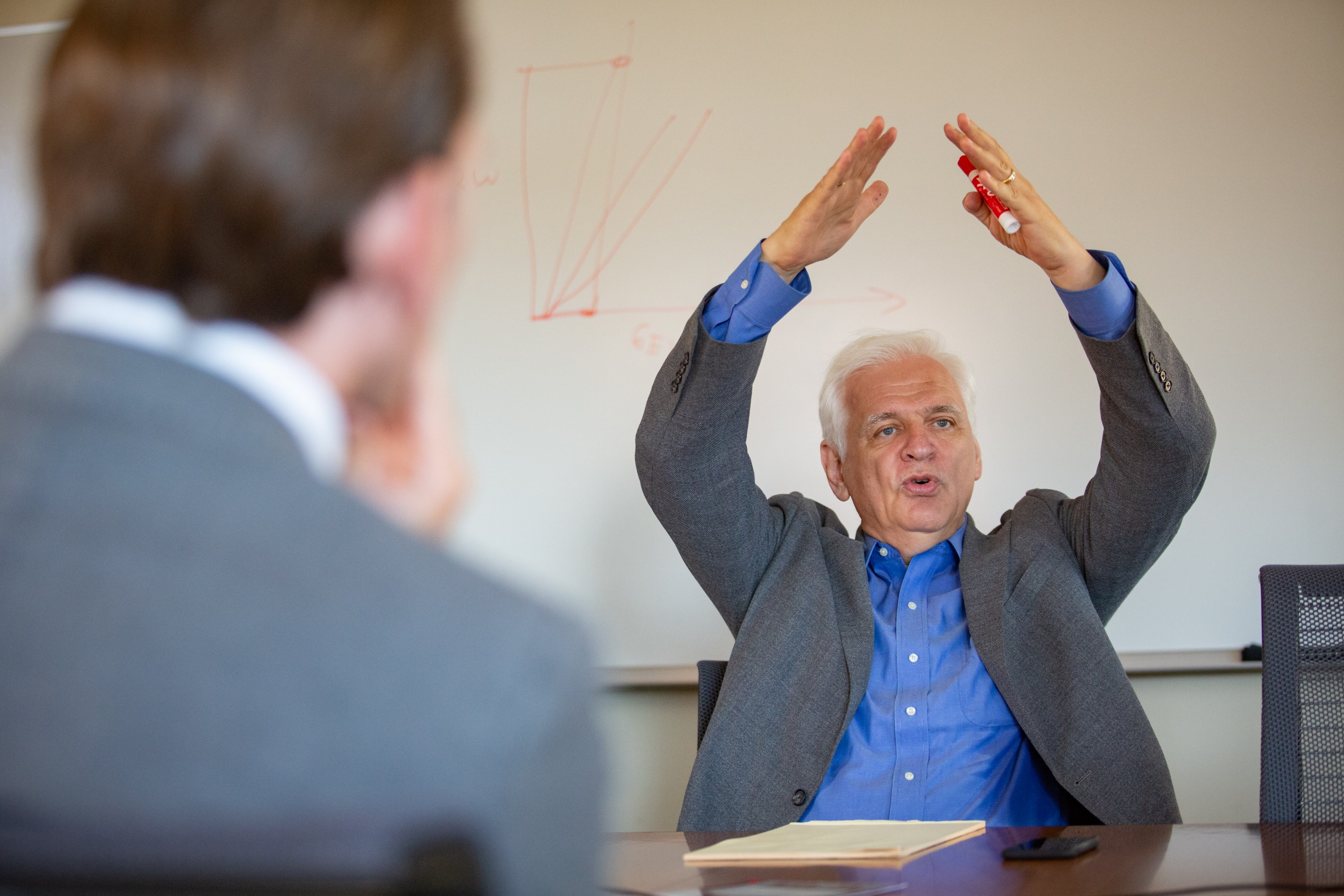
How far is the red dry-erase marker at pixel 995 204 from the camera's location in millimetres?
1560

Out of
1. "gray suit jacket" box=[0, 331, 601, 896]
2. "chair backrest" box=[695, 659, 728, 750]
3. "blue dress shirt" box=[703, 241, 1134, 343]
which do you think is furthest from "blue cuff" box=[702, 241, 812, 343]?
"gray suit jacket" box=[0, 331, 601, 896]

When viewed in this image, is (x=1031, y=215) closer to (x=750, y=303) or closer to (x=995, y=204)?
(x=995, y=204)

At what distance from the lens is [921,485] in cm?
188

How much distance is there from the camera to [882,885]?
34.9 inches

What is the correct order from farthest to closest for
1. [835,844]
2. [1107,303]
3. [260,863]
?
[1107,303] → [835,844] → [260,863]

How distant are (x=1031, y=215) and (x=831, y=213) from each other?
289 mm

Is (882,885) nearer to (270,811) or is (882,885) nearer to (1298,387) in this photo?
(270,811)

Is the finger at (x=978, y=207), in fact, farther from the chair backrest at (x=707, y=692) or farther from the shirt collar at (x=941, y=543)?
the chair backrest at (x=707, y=692)

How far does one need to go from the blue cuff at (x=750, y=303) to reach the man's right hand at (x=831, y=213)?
2cm

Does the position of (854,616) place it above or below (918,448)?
below

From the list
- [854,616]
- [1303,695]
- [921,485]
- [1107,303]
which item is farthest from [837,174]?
[1303,695]

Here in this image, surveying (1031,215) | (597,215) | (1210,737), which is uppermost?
(597,215)

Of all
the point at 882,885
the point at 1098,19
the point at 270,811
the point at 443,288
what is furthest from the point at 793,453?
the point at 270,811

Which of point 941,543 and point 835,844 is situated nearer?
point 835,844
